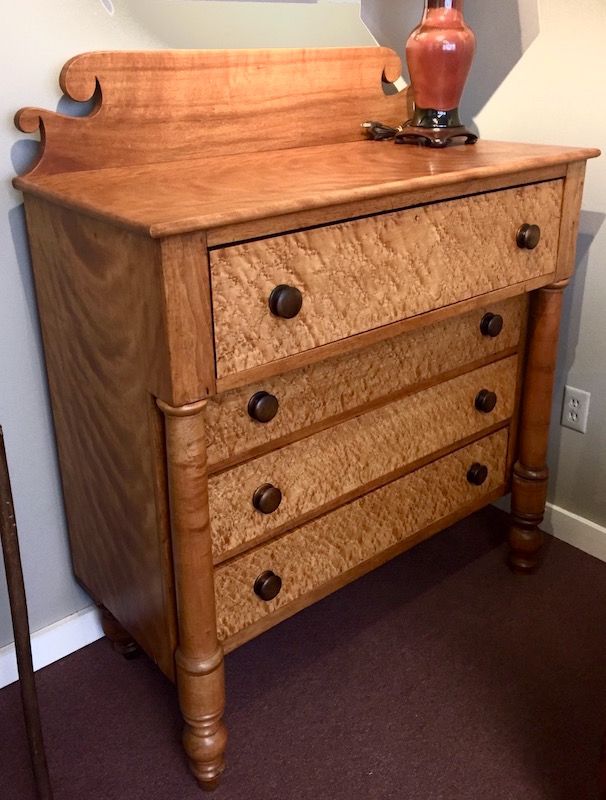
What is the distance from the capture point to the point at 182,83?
1371 millimetres

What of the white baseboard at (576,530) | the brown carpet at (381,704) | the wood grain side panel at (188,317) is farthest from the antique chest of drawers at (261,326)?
the white baseboard at (576,530)

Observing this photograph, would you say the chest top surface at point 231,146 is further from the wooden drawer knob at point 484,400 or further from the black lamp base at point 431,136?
the wooden drawer knob at point 484,400

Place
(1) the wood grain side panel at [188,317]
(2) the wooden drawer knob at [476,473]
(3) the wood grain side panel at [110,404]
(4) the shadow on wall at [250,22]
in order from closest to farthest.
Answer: (1) the wood grain side panel at [188,317]
(3) the wood grain side panel at [110,404]
(4) the shadow on wall at [250,22]
(2) the wooden drawer knob at [476,473]

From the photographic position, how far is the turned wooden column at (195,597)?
1075 mm

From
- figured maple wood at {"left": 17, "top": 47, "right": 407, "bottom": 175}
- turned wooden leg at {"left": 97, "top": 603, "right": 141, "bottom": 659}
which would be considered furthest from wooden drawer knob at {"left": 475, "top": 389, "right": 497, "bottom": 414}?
turned wooden leg at {"left": 97, "top": 603, "right": 141, "bottom": 659}

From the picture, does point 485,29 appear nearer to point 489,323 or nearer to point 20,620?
point 489,323

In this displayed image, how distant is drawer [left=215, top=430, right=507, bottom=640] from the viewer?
1.27 meters

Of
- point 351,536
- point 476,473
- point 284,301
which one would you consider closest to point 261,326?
point 284,301

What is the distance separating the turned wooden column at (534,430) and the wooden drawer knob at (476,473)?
0.41ft

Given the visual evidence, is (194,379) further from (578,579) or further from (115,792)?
(578,579)

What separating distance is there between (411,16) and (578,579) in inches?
51.9

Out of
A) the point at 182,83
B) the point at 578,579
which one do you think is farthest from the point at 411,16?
the point at 578,579

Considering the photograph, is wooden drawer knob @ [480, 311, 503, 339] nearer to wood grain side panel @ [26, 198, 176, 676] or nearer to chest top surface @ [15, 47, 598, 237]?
chest top surface @ [15, 47, 598, 237]

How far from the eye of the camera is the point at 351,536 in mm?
1415
